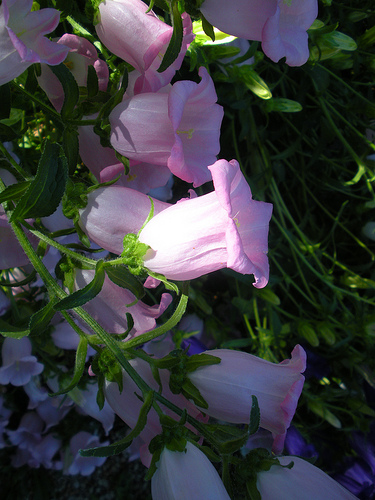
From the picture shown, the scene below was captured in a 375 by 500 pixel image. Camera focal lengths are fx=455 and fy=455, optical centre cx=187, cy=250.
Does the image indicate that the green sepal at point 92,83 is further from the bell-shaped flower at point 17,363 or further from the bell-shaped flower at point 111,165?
the bell-shaped flower at point 17,363

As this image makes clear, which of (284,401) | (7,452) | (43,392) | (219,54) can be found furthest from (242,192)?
(7,452)

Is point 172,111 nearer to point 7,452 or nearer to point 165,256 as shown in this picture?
point 165,256

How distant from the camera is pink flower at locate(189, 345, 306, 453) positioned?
0.42 metres

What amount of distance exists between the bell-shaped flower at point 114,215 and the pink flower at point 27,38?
0.12 m

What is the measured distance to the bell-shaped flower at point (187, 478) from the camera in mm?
371

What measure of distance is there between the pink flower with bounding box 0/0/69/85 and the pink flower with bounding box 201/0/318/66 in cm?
15

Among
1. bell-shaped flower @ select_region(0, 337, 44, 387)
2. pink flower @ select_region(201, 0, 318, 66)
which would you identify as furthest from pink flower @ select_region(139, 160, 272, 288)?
bell-shaped flower @ select_region(0, 337, 44, 387)

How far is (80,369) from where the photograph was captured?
37 cm

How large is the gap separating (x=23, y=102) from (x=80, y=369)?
0.28 metres

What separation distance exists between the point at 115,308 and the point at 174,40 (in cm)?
24

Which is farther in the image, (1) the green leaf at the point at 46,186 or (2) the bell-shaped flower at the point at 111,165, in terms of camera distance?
(2) the bell-shaped flower at the point at 111,165

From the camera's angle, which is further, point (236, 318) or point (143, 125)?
point (236, 318)

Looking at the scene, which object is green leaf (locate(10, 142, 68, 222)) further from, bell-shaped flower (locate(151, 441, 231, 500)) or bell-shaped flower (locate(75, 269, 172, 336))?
bell-shaped flower (locate(151, 441, 231, 500))

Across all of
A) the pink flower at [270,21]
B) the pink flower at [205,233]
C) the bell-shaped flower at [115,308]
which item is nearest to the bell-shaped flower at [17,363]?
the bell-shaped flower at [115,308]
